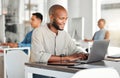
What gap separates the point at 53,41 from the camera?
2305mm

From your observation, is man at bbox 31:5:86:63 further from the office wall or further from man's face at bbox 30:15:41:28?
the office wall

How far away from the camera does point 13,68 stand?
10.0ft

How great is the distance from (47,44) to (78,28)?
11.7ft

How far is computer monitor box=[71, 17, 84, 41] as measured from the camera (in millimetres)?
5691

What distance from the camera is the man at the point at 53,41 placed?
6.87 ft

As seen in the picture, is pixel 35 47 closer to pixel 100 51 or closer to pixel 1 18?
pixel 100 51

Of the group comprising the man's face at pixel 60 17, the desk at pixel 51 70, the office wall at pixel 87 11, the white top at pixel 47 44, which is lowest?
the desk at pixel 51 70

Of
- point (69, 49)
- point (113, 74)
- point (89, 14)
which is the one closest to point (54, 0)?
point (89, 14)

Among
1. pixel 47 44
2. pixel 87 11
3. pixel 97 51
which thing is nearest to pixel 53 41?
pixel 47 44

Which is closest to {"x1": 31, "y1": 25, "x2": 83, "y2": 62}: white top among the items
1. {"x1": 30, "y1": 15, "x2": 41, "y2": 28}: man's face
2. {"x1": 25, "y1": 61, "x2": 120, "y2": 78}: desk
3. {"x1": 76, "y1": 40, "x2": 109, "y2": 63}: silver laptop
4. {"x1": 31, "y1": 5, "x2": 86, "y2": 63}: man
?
{"x1": 31, "y1": 5, "x2": 86, "y2": 63}: man

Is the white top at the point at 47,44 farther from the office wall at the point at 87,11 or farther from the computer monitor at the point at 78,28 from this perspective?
the office wall at the point at 87,11

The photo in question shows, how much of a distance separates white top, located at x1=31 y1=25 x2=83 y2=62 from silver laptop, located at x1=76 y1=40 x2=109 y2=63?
1.03ft

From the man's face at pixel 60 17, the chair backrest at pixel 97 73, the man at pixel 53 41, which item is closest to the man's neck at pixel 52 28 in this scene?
the man at pixel 53 41

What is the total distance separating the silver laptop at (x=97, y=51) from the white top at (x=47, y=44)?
314 mm
